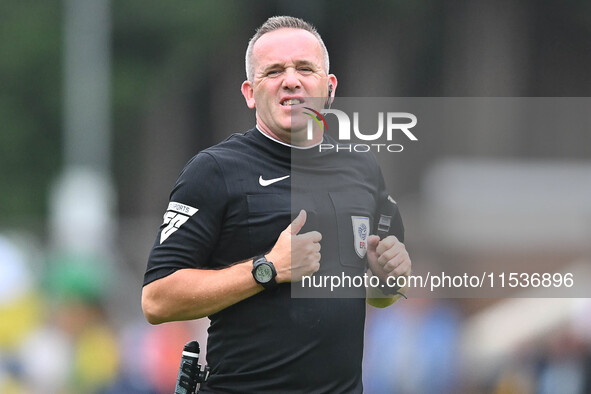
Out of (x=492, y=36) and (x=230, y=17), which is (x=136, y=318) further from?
(x=230, y=17)

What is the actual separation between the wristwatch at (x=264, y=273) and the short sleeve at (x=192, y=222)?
0.19m

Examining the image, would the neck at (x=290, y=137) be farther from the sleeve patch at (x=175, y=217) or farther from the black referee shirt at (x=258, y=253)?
the sleeve patch at (x=175, y=217)

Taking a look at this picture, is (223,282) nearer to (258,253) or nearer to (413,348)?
(258,253)

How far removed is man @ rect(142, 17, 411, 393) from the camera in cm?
431

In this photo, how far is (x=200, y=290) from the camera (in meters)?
4.28

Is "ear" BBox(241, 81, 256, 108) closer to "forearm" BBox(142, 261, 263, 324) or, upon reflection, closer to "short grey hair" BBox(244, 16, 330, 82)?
"short grey hair" BBox(244, 16, 330, 82)

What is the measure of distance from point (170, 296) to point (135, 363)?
21.2ft

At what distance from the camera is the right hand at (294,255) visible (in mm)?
4285

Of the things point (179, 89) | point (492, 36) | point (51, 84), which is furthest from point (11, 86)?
point (492, 36)

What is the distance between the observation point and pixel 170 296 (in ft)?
14.1

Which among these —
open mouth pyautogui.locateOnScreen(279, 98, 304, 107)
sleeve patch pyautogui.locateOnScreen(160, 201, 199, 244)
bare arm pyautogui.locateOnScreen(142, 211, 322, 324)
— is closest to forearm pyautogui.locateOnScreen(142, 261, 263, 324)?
bare arm pyautogui.locateOnScreen(142, 211, 322, 324)

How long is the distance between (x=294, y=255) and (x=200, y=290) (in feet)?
1.10

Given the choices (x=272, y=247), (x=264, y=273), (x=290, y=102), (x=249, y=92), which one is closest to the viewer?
(x=264, y=273)

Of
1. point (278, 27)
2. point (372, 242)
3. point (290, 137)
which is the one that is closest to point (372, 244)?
point (372, 242)
